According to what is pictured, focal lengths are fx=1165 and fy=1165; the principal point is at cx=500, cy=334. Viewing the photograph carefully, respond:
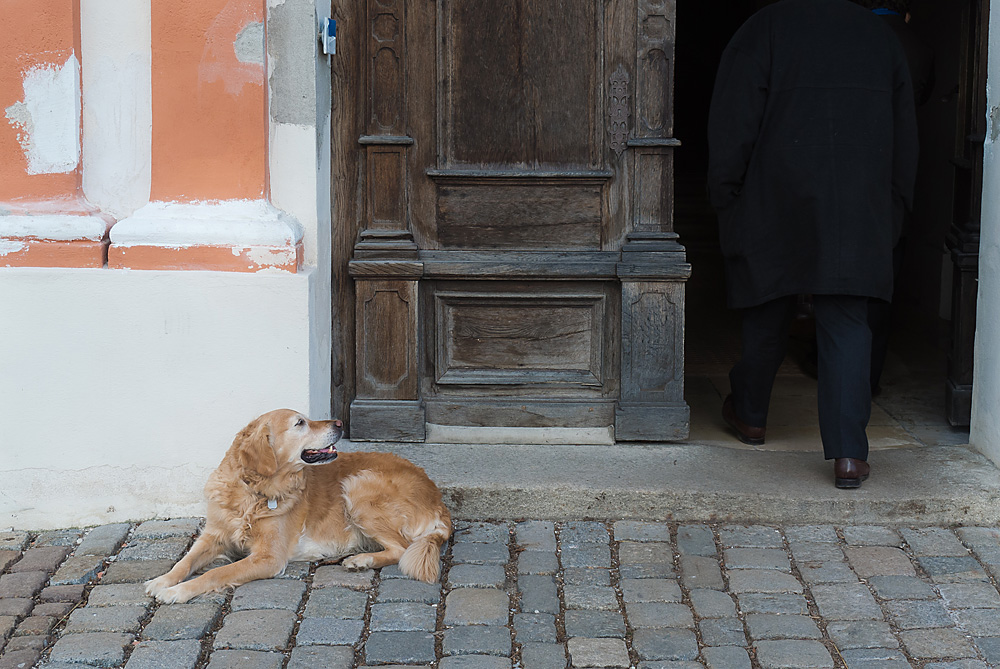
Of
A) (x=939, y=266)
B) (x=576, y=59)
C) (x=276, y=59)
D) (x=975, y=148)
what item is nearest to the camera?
(x=276, y=59)

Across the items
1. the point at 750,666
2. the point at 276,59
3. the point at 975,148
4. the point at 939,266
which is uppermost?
the point at 276,59

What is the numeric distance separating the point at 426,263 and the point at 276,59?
1.03 metres

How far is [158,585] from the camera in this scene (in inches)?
150

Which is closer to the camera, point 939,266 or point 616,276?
point 616,276

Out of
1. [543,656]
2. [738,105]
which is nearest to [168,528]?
[543,656]

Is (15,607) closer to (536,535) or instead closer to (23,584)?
(23,584)

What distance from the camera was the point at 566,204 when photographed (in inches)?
195

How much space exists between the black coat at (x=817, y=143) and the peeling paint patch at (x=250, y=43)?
1829 mm

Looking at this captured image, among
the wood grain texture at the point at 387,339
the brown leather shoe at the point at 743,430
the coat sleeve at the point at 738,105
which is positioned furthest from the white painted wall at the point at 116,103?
the brown leather shoe at the point at 743,430

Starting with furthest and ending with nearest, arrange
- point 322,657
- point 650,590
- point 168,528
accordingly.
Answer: point 168,528 → point 650,590 → point 322,657

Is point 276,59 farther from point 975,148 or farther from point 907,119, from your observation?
point 975,148

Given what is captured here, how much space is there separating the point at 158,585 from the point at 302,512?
1.77 feet

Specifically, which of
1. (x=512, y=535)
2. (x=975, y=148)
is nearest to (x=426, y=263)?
(x=512, y=535)

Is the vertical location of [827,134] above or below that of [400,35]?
below
